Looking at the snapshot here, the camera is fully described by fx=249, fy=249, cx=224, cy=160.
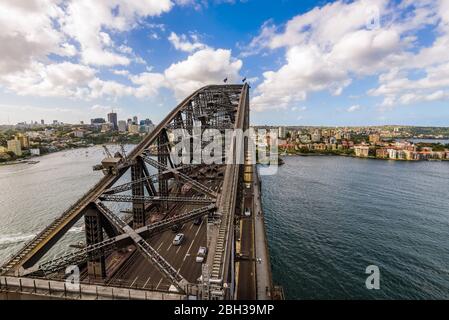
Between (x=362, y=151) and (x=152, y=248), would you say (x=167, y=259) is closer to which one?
(x=152, y=248)

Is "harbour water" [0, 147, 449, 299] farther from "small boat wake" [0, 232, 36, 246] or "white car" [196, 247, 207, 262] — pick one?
"white car" [196, 247, 207, 262]

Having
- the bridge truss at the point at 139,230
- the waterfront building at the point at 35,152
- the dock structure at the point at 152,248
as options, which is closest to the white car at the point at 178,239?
the dock structure at the point at 152,248

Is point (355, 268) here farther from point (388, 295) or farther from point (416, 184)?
point (416, 184)

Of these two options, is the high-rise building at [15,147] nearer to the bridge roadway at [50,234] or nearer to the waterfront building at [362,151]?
the bridge roadway at [50,234]

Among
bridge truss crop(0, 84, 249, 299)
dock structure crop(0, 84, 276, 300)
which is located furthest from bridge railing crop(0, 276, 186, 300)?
bridge truss crop(0, 84, 249, 299)

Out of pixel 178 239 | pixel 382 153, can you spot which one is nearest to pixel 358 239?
pixel 178 239
